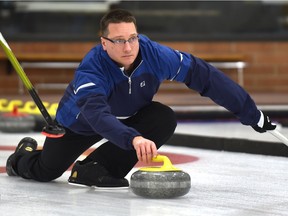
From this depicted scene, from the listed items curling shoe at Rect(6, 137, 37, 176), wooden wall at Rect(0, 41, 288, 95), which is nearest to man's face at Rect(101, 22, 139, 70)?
curling shoe at Rect(6, 137, 37, 176)

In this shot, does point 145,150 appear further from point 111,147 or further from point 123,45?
point 111,147

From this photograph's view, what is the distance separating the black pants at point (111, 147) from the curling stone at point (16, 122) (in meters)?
2.81

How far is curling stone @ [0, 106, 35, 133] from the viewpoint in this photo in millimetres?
6734

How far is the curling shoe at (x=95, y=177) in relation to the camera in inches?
147

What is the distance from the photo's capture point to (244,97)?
3.65 m

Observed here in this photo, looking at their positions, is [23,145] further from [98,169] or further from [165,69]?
[165,69]

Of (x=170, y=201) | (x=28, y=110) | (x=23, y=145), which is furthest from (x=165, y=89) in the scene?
(x=170, y=201)

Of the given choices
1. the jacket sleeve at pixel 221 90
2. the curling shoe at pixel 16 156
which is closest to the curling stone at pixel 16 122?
the curling shoe at pixel 16 156

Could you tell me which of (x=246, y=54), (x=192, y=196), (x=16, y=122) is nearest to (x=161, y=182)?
(x=192, y=196)

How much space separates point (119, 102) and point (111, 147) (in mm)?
269

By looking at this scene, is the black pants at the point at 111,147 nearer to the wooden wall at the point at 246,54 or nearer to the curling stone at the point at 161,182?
the curling stone at the point at 161,182

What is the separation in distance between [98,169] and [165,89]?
6912 mm

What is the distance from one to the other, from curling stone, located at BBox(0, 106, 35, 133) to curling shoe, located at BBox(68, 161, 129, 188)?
2984mm

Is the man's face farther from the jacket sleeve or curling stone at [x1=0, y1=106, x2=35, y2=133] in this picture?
curling stone at [x1=0, y1=106, x2=35, y2=133]
